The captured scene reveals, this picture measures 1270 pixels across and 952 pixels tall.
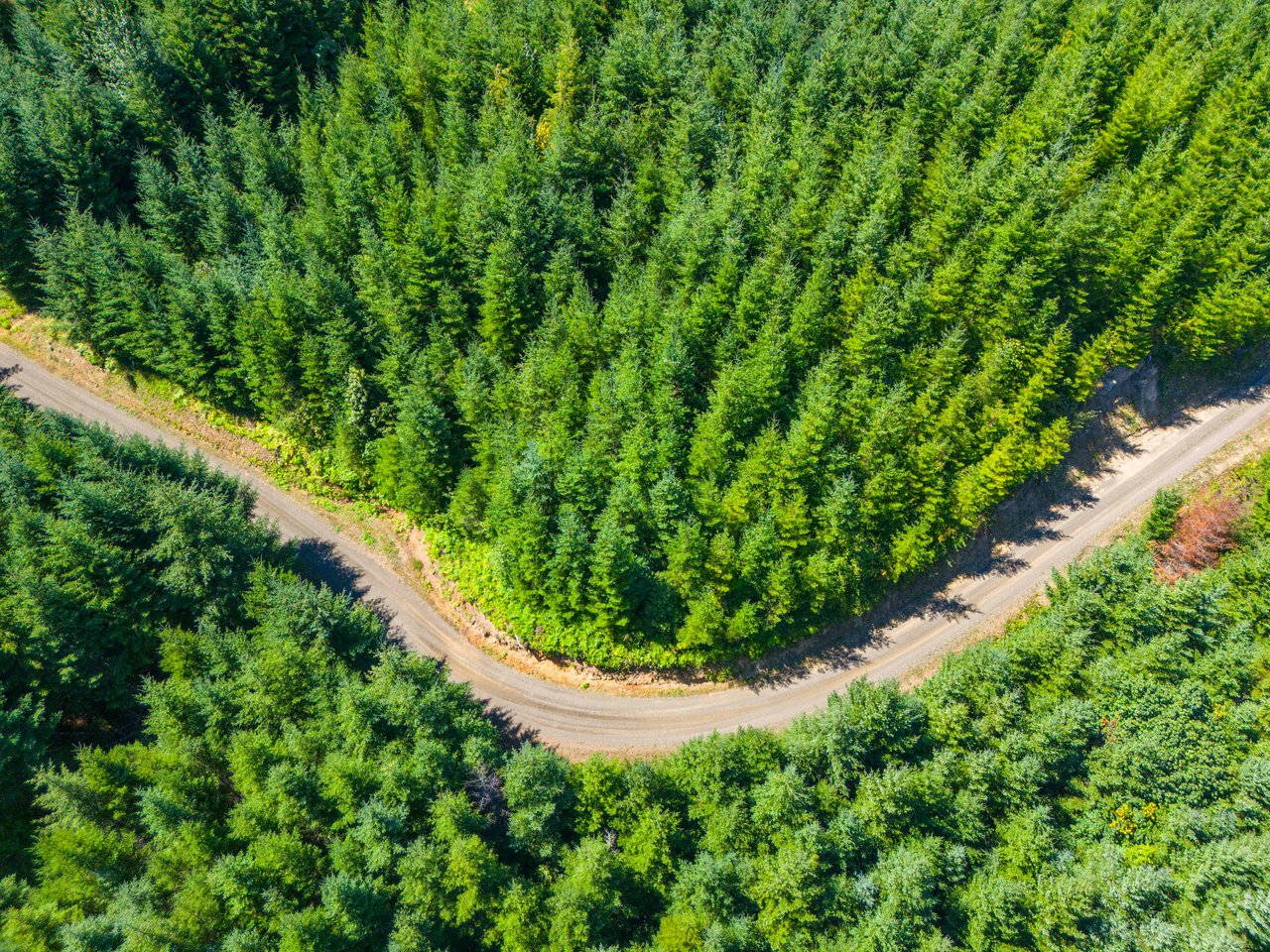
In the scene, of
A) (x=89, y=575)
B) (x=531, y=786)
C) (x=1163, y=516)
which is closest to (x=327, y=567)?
(x=89, y=575)

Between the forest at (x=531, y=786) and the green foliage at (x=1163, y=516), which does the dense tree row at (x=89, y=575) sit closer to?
the forest at (x=531, y=786)

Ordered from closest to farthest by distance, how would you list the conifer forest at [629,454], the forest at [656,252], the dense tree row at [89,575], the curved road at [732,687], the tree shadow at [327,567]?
the conifer forest at [629,454] < the dense tree row at [89,575] < the forest at [656,252] < the curved road at [732,687] < the tree shadow at [327,567]

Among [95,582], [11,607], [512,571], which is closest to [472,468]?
[512,571]

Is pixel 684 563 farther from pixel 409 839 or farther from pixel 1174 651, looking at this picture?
pixel 1174 651

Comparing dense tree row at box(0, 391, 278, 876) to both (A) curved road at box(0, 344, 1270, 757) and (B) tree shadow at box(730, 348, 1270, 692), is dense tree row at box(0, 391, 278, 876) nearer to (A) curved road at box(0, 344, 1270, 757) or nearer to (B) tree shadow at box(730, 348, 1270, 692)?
(A) curved road at box(0, 344, 1270, 757)

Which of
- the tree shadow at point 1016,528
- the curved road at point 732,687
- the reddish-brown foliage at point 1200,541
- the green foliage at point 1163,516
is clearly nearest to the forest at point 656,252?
the tree shadow at point 1016,528
